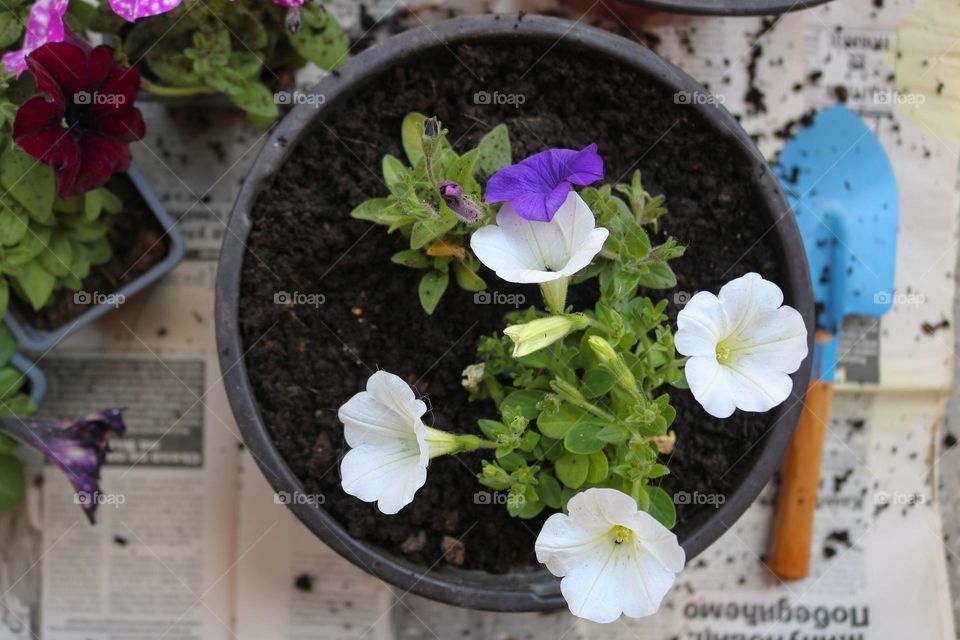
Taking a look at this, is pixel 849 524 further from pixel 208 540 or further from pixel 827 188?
pixel 208 540

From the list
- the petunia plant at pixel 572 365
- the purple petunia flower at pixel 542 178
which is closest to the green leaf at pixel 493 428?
the petunia plant at pixel 572 365

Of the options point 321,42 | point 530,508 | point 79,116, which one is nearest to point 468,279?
point 530,508

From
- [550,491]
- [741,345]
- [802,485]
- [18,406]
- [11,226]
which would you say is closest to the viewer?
[741,345]

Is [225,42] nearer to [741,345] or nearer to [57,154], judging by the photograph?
[57,154]

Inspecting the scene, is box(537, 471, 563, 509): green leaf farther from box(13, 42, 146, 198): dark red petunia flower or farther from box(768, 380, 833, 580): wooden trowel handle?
box(13, 42, 146, 198): dark red petunia flower

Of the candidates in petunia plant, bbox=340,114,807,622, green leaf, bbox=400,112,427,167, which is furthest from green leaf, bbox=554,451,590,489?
green leaf, bbox=400,112,427,167

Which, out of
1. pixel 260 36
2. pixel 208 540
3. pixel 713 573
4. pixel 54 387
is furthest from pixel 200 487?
pixel 713 573
